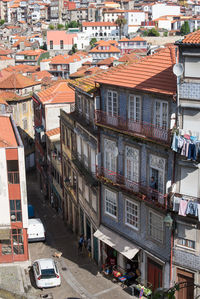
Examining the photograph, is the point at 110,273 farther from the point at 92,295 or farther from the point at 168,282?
the point at 168,282

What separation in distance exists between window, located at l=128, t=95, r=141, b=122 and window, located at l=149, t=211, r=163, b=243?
6286mm

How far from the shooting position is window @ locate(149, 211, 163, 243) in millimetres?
28438

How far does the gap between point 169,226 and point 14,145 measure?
587 inches

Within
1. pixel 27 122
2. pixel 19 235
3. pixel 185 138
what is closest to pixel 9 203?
pixel 19 235

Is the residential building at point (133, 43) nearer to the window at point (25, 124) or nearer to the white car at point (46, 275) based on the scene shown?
the window at point (25, 124)

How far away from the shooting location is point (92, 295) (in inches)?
1240

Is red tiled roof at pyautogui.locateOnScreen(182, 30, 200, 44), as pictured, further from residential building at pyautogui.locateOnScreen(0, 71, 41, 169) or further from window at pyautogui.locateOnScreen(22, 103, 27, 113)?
window at pyautogui.locateOnScreen(22, 103, 27, 113)

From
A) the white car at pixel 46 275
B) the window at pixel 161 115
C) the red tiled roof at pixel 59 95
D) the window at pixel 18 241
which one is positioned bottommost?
the white car at pixel 46 275

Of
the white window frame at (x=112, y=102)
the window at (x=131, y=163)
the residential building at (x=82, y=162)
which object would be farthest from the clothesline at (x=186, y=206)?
the residential building at (x=82, y=162)

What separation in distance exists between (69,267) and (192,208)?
14.7m

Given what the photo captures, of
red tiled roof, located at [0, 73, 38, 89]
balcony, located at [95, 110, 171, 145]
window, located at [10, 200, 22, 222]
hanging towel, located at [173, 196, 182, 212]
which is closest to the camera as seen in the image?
hanging towel, located at [173, 196, 182, 212]

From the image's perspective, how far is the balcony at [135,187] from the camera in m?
27.2

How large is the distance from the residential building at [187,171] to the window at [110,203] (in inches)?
246

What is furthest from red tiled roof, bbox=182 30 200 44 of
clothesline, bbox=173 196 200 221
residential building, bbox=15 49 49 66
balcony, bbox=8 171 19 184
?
residential building, bbox=15 49 49 66
